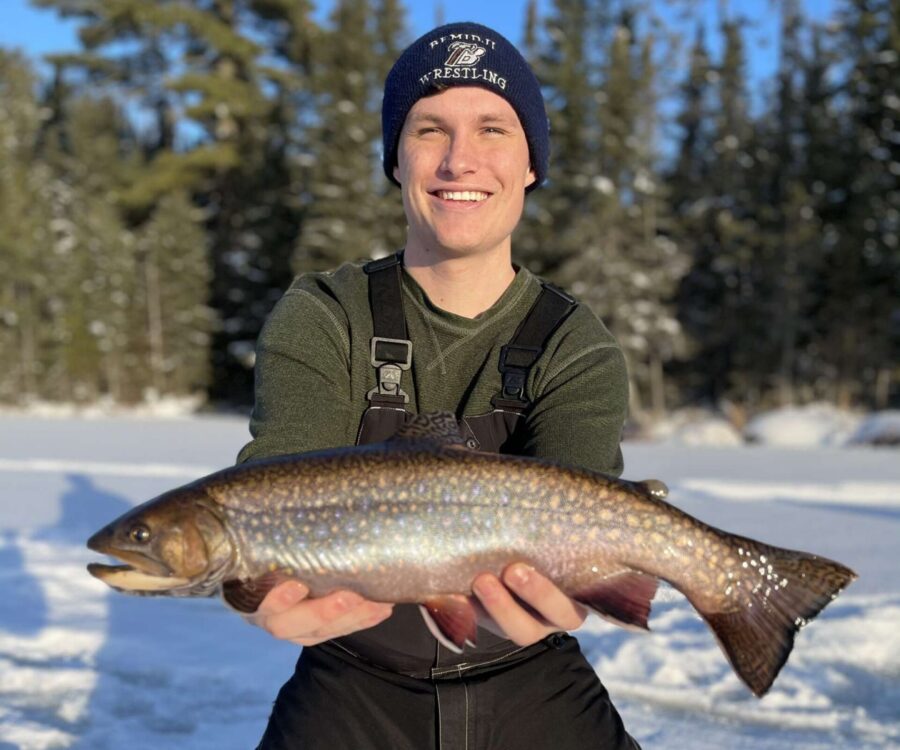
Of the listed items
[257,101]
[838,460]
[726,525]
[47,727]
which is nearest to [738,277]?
[257,101]

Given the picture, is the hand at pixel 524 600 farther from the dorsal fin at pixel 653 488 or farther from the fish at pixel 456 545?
the dorsal fin at pixel 653 488

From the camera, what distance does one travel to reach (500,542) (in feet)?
7.21

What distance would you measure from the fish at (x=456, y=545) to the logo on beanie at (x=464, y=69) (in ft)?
4.08

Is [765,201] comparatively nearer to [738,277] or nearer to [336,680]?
[738,277]

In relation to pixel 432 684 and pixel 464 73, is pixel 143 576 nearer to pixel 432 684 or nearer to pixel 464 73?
pixel 432 684

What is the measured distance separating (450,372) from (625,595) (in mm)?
955

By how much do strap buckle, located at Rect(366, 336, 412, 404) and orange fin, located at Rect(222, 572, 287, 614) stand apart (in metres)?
0.70

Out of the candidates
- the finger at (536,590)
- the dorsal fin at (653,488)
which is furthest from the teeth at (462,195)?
the finger at (536,590)

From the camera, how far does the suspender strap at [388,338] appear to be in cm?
274

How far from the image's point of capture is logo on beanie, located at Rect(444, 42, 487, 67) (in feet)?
9.27

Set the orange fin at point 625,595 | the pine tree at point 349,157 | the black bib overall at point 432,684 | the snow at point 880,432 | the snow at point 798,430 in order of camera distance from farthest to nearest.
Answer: the pine tree at point 349,157
the snow at point 798,430
the snow at point 880,432
the black bib overall at point 432,684
the orange fin at point 625,595

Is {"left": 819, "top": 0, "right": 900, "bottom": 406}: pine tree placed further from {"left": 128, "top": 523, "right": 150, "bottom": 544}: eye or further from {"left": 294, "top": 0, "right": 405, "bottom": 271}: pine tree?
{"left": 128, "top": 523, "right": 150, "bottom": 544}: eye

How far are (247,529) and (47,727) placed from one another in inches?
92.4

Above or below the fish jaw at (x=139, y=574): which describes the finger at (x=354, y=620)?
below
